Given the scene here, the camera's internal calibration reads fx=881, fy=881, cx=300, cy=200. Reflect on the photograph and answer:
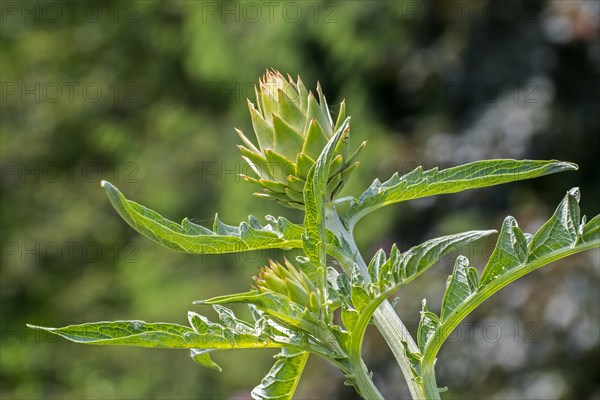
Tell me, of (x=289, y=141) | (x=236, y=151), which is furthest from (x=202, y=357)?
(x=236, y=151)

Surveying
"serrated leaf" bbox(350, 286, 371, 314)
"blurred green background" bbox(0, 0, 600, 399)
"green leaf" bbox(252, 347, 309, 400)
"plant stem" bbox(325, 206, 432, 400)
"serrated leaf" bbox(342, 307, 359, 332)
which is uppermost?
"serrated leaf" bbox(350, 286, 371, 314)

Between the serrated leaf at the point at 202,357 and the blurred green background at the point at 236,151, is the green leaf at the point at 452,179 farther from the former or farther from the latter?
the blurred green background at the point at 236,151

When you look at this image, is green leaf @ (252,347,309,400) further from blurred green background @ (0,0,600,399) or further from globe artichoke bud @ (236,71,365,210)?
blurred green background @ (0,0,600,399)

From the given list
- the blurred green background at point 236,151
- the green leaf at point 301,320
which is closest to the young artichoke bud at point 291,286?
the green leaf at point 301,320

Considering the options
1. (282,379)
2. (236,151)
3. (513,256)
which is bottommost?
(236,151)

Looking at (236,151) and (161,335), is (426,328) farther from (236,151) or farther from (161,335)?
(236,151)

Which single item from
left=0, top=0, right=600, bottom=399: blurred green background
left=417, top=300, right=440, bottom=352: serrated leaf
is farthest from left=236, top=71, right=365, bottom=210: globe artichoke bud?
left=0, top=0, right=600, bottom=399: blurred green background
